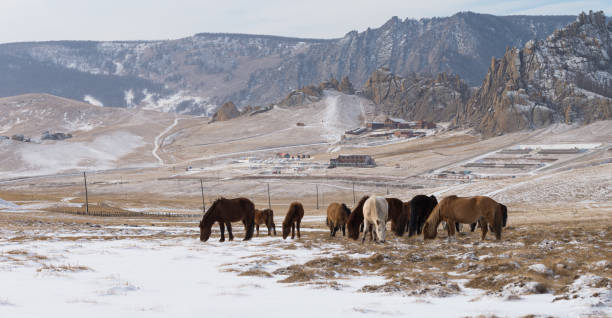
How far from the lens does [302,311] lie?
1029 cm

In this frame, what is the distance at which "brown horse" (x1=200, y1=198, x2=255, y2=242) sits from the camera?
993 inches

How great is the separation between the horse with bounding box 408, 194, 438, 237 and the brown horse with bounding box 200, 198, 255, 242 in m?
8.16

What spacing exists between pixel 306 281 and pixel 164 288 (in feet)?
12.0

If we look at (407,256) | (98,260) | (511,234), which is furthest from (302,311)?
(511,234)

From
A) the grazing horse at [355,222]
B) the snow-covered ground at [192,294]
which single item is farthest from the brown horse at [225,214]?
the snow-covered ground at [192,294]

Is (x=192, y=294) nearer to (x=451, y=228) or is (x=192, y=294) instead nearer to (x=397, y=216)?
(x=451, y=228)

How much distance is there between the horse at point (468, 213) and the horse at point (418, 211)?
180cm

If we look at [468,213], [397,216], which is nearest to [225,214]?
[397,216]

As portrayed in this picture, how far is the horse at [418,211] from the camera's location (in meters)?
25.5

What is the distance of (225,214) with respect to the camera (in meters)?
25.7

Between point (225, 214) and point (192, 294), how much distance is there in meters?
13.8

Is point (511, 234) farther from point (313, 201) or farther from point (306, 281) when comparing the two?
point (313, 201)

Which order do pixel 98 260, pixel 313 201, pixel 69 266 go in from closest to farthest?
pixel 69 266 < pixel 98 260 < pixel 313 201

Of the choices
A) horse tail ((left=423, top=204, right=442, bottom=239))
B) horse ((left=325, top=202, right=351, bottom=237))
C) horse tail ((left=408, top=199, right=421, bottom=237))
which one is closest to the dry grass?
horse tail ((left=423, top=204, right=442, bottom=239))
